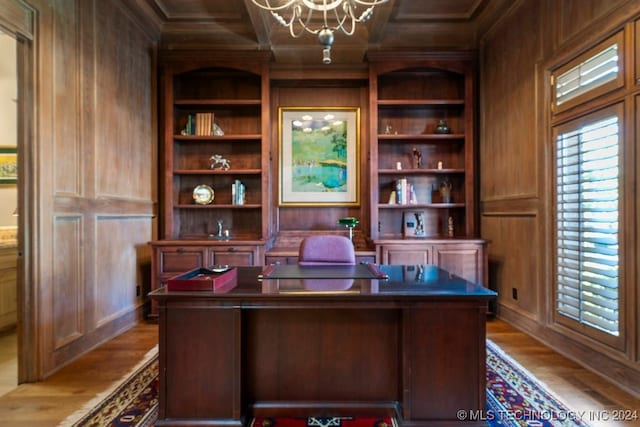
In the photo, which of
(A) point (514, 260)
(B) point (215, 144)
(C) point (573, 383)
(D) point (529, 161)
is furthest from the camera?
(B) point (215, 144)

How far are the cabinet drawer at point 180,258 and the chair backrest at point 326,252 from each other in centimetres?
142

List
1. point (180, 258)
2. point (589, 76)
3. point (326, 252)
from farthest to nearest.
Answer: point (180, 258) → point (326, 252) → point (589, 76)

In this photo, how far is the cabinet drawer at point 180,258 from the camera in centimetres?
360

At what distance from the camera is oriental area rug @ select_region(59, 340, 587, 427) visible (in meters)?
1.91

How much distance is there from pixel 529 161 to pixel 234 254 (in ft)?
9.58

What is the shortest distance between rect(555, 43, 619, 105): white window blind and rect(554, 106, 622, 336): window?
210 millimetres

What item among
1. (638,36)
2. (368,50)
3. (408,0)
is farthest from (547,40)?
(368,50)

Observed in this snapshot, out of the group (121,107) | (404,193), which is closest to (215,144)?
(121,107)

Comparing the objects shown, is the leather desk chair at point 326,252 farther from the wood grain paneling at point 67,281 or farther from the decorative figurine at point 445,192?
the decorative figurine at point 445,192

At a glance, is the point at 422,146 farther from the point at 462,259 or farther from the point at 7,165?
the point at 7,165

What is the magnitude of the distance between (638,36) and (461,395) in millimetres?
2333

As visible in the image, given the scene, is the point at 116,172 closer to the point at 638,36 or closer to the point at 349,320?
the point at 349,320

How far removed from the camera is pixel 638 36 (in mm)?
2137

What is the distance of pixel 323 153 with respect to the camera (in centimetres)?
429
